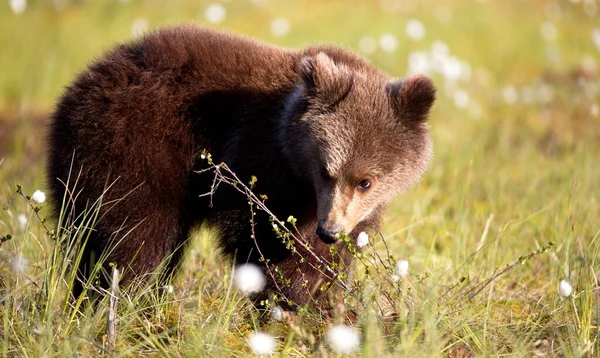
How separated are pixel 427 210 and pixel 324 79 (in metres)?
2.66

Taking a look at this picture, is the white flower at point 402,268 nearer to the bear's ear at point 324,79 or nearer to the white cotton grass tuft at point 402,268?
the white cotton grass tuft at point 402,268

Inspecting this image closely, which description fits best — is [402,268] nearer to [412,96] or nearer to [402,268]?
[402,268]

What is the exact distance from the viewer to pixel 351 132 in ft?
15.5

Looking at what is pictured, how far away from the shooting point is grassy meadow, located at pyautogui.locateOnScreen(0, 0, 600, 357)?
12.8ft

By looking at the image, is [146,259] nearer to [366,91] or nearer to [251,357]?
[251,357]

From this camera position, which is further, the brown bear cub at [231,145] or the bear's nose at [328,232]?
the brown bear cub at [231,145]

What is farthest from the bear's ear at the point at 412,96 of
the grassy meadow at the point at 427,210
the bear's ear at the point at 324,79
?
the grassy meadow at the point at 427,210

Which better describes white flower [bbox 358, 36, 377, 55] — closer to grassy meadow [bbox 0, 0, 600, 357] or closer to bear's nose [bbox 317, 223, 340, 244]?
grassy meadow [bbox 0, 0, 600, 357]

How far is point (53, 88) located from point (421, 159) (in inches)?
283

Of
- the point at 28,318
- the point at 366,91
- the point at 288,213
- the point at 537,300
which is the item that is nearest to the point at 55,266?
the point at 28,318

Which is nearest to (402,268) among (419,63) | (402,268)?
(402,268)

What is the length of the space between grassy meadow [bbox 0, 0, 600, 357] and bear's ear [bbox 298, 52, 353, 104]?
1113 mm

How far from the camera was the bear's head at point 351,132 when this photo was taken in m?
4.66

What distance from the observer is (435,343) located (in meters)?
3.43
